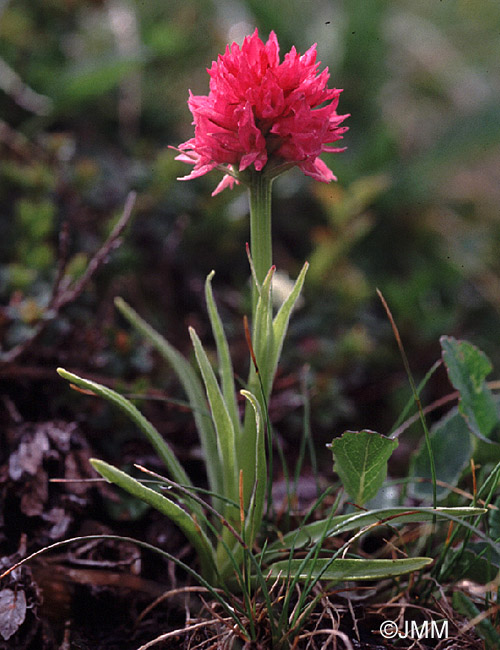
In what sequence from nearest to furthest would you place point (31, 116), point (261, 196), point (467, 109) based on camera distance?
1. point (261, 196)
2. point (31, 116)
3. point (467, 109)

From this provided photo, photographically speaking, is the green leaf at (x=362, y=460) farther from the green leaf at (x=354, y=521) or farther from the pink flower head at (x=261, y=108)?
the pink flower head at (x=261, y=108)

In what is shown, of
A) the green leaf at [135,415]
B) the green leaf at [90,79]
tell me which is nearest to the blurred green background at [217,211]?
the green leaf at [90,79]

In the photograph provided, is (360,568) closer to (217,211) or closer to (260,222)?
(260,222)

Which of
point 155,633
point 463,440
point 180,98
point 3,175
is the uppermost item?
point 180,98

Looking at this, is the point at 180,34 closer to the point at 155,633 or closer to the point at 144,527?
the point at 144,527

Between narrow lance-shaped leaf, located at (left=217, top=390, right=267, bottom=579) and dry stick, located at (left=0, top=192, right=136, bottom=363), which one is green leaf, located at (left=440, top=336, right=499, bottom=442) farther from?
dry stick, located at (left=0, top=192, right=136, bottom=363)

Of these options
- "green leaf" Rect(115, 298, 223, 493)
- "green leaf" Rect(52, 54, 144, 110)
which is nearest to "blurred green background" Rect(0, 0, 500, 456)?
"green leaf" Rect(52, 54, 144, 110)

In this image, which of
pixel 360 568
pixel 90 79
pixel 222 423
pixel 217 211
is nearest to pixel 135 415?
pixel 222 423

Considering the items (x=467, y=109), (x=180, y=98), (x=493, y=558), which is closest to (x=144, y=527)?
(x=493, y=558)
